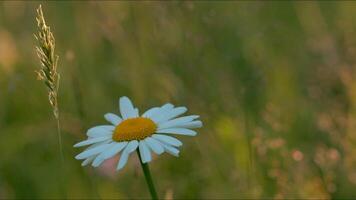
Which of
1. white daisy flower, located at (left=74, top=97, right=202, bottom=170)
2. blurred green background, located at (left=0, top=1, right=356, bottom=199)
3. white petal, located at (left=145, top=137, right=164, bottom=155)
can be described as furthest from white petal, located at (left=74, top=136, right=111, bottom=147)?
blurred green background, located at (left=0, top=1, right=356, bottom=199)

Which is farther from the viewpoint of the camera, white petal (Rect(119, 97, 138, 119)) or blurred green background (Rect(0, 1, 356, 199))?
blurred green background (Rect(0, 1, 356, 199))

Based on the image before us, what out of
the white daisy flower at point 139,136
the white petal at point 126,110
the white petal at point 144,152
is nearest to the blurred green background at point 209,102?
the white petal at point 126,110

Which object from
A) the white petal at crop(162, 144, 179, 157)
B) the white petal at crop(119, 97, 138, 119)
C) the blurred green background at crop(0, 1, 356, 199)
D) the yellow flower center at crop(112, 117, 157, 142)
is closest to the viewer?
the white petal at crop(162, 144, 179, 157)

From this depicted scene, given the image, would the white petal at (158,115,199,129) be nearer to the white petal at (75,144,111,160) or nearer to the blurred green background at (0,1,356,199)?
the white petal at (75,144,111,160)

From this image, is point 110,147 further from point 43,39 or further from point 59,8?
point 59,8

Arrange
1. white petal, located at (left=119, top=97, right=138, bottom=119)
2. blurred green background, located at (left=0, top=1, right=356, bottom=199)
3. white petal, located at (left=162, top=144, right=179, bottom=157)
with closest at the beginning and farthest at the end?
white petal, located at (left=162, top=144, right=179, bottom=157) → white petal, located at (left=119, top=97, right=138, bottom=119) → blurred green background, located at (left=0, top=1, right=356, bottom=199)

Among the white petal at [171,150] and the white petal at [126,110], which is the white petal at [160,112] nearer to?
the white petal at [126,110]
